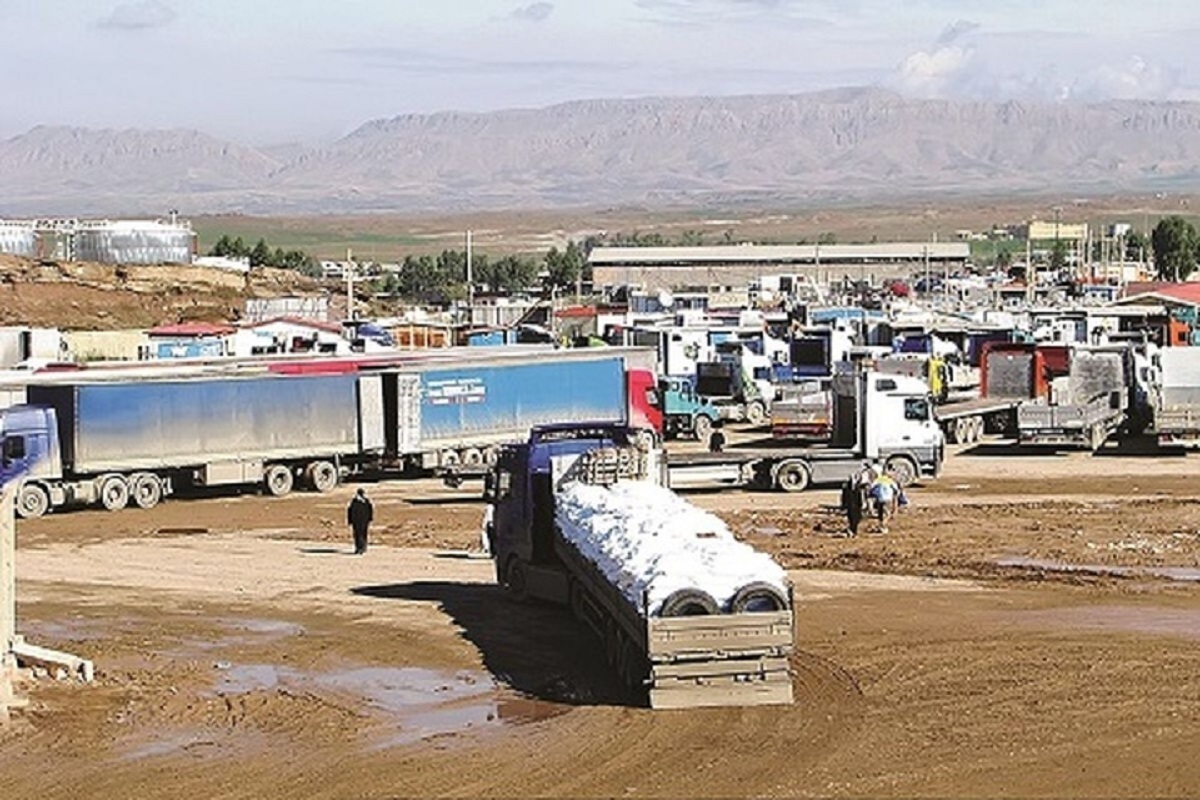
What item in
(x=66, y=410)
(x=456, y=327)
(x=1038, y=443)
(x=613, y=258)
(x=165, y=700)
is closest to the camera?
(x=165, y=700)

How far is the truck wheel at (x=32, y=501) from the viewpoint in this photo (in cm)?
3869

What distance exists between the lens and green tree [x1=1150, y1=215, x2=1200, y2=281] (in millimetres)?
133788

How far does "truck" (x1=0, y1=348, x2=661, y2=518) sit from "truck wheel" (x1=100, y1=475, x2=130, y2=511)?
0.06 ft

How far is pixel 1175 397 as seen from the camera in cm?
4725

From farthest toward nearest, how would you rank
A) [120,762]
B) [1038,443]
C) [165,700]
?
1. [1038,443]
2. [165,700]
3. [120,762]

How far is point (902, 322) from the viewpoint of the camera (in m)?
72.2

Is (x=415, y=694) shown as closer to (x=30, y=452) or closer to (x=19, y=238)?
(x=30, y=452)

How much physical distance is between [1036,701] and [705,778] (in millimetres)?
4374

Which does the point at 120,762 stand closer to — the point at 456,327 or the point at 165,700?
the point at 165,700

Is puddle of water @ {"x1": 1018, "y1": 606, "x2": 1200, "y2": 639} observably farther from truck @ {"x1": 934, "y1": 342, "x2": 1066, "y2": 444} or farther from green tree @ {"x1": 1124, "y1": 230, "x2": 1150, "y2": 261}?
green tree @ {"x1": 1124, "y1": 230, "x2": 1150, "y2": 261}

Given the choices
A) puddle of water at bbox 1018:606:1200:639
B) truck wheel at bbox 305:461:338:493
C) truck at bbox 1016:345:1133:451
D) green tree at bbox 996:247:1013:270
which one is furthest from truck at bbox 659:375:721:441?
green tree at bbox 996:247:1013:270

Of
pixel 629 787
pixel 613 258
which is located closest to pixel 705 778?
pixel 629 787

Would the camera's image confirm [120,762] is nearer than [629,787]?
No

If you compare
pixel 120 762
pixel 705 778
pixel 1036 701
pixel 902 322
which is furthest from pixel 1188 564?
pixel 902 322
